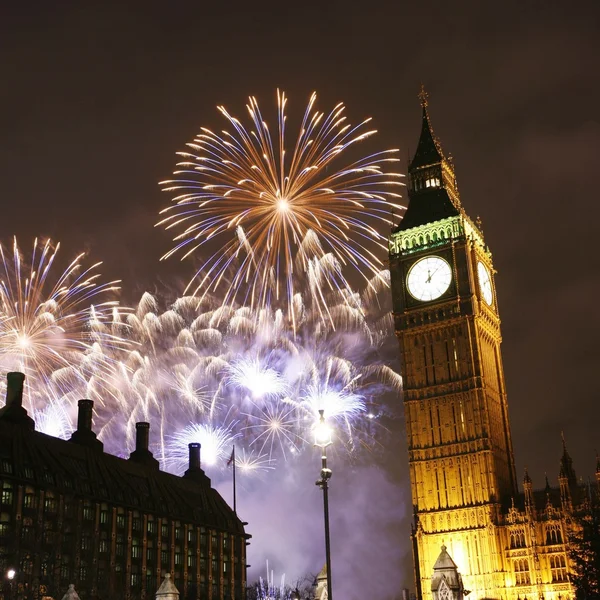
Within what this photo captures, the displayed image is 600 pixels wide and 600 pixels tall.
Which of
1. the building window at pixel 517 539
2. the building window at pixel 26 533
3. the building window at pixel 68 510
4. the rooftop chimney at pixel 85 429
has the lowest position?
the building window at pixel 517 539

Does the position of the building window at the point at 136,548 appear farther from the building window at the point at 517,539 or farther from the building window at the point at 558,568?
the building window at the point at 558,568

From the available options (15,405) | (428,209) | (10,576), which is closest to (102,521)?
(15,405)

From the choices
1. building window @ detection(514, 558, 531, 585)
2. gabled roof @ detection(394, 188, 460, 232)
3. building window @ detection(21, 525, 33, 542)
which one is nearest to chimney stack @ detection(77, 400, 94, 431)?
building window @ detection(21, 525, 33, 542)

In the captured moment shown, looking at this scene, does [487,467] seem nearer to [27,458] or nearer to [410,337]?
[410,337]

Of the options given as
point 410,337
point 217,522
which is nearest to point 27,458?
point 217,522

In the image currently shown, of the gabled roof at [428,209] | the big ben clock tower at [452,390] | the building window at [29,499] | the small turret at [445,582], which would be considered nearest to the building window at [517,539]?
the big ben clock tower at [452,390]

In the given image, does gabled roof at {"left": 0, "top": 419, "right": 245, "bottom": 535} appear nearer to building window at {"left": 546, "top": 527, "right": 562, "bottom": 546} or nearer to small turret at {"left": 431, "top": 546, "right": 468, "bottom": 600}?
building window at {"left": 546, "top": 527, "right": 562, "bottom": 546}
